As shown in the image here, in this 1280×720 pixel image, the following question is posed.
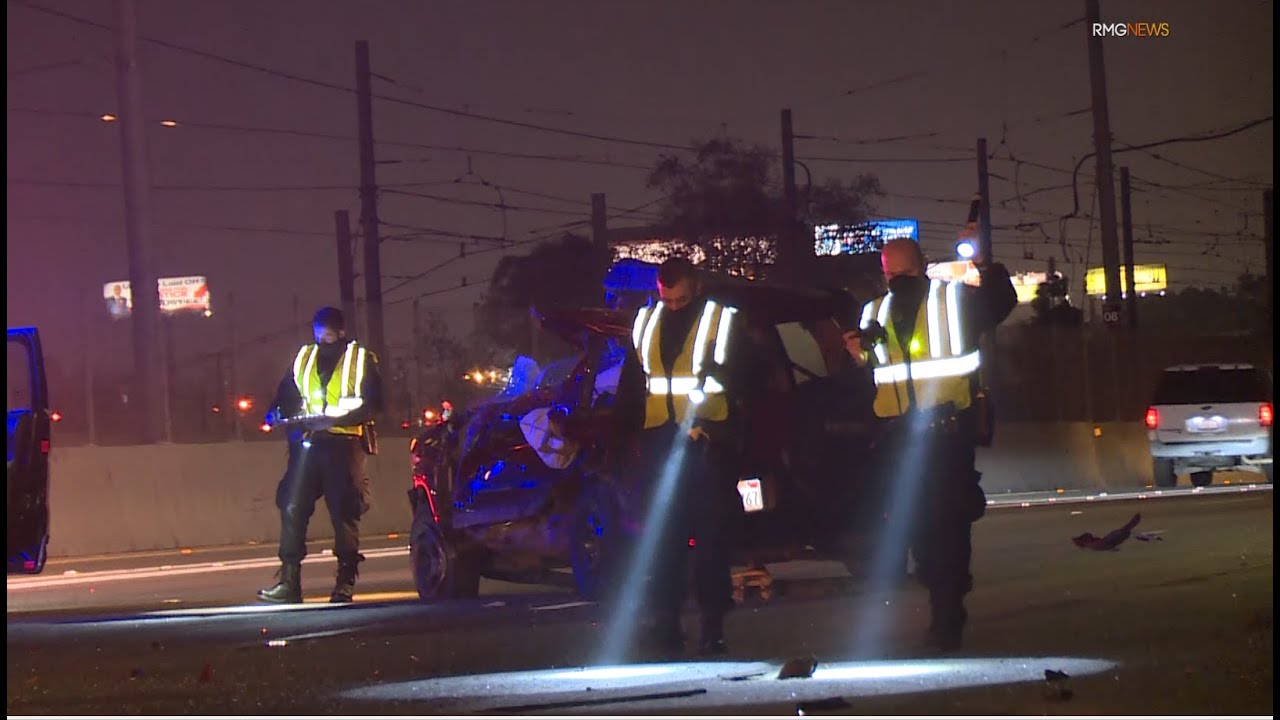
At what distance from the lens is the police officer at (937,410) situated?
8148 millimetres

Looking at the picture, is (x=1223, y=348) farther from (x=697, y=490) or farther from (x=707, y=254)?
(x=697, y=490)

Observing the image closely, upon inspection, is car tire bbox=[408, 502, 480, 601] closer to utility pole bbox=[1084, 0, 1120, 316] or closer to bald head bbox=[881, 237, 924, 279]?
bald head bbox=[881, 237, 924, 279]

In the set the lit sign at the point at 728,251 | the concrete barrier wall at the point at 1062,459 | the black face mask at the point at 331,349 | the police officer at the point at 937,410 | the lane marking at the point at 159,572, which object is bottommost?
the concrete barrier wall at the point at 1062,459

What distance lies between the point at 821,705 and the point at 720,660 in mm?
1472

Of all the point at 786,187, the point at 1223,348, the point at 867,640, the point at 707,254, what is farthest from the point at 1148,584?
the point at 1223,348

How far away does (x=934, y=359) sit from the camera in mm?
8242

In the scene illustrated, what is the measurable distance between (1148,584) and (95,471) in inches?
462

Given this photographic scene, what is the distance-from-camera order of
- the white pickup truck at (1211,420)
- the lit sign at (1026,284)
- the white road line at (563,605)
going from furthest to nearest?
the lit sign at (1026,284)
the white pickup truck at (1211,420)
the white road line at (563,605)

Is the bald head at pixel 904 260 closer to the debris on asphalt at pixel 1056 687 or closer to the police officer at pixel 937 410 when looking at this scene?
the police officer at pixel 937 410

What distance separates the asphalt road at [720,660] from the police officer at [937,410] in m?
0.35

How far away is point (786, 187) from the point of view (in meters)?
45.2

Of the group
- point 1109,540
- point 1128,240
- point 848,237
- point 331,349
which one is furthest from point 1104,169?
point 1128,240

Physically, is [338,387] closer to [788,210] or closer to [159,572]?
[159,572]

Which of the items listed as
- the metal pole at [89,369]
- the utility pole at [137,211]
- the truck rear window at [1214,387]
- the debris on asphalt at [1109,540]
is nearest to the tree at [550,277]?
the metal pole at [89,369]
